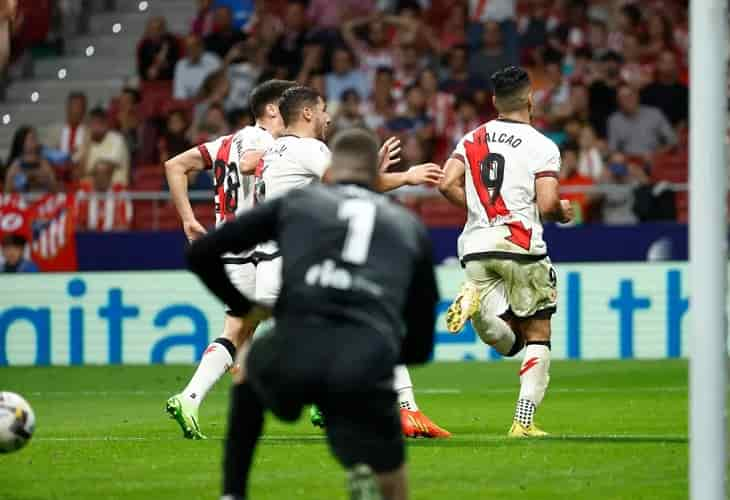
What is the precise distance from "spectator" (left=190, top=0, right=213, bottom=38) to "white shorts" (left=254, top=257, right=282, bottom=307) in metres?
13.0

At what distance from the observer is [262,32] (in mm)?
22734

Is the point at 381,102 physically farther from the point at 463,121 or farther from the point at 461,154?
the point at 461,154

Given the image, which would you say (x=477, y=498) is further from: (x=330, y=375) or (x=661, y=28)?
(x=661, y=28)

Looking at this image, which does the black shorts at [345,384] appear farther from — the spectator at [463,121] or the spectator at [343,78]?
the spectator at [343,78]

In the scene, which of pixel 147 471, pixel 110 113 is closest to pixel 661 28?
pixel 110 113

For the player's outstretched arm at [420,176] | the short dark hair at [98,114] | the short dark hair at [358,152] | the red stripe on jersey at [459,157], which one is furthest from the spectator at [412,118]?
the short dark hair at [358,152]

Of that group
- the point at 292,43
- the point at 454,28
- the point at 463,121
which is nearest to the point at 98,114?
the point at 292,43

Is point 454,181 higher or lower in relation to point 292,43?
lower

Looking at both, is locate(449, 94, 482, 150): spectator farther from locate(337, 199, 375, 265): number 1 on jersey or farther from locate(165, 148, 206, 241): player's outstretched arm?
locate(337, 199, 375, 265): number 1 on jersey

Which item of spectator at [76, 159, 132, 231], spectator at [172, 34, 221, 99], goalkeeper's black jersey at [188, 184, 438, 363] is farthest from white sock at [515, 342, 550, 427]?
spectator at [172, 34, 221, 99]

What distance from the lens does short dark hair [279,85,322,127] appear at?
994 centimetres

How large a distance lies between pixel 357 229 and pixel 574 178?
13.4m

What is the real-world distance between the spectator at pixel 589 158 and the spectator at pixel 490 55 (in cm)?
247

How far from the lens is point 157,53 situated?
22.7m
